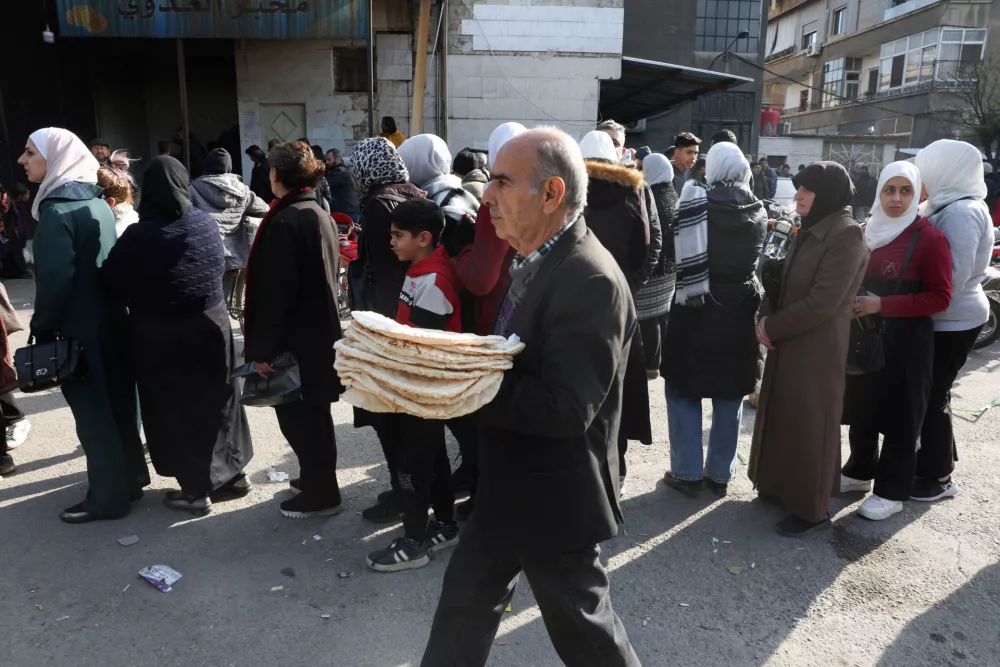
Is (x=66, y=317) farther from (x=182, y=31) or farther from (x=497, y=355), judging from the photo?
(x=182, y=31)

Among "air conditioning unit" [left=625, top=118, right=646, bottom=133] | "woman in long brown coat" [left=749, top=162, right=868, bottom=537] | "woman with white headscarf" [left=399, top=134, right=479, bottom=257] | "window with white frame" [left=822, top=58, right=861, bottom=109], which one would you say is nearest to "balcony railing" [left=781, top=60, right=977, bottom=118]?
"window with white frame" [left=822, top=58, right=861, bottom=109]

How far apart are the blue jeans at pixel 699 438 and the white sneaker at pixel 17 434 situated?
409 centimetres

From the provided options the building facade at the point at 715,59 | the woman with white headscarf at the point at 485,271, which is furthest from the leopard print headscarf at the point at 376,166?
the building facade at the point at 715,59

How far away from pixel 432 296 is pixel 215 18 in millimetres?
11265

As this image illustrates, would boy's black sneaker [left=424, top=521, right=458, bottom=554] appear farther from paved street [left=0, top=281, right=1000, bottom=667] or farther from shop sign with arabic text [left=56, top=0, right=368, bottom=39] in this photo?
shop sign with arabic text [left=56, top=0, right=368, bottom=39]

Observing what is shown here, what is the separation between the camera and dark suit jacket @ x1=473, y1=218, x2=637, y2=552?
5.69 ft

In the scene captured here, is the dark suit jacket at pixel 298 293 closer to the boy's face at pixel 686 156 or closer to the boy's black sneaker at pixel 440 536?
the boy's black sneaker at pixel 440 536

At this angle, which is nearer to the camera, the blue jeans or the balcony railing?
the blue jeans

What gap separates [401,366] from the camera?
163 cm

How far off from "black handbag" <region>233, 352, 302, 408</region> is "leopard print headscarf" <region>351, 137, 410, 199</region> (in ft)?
3.10

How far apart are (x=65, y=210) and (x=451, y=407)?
9.11 feet

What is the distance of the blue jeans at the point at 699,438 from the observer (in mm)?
3965

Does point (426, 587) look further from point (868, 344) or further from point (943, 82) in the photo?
point (943, 82)

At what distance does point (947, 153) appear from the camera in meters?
3.73
